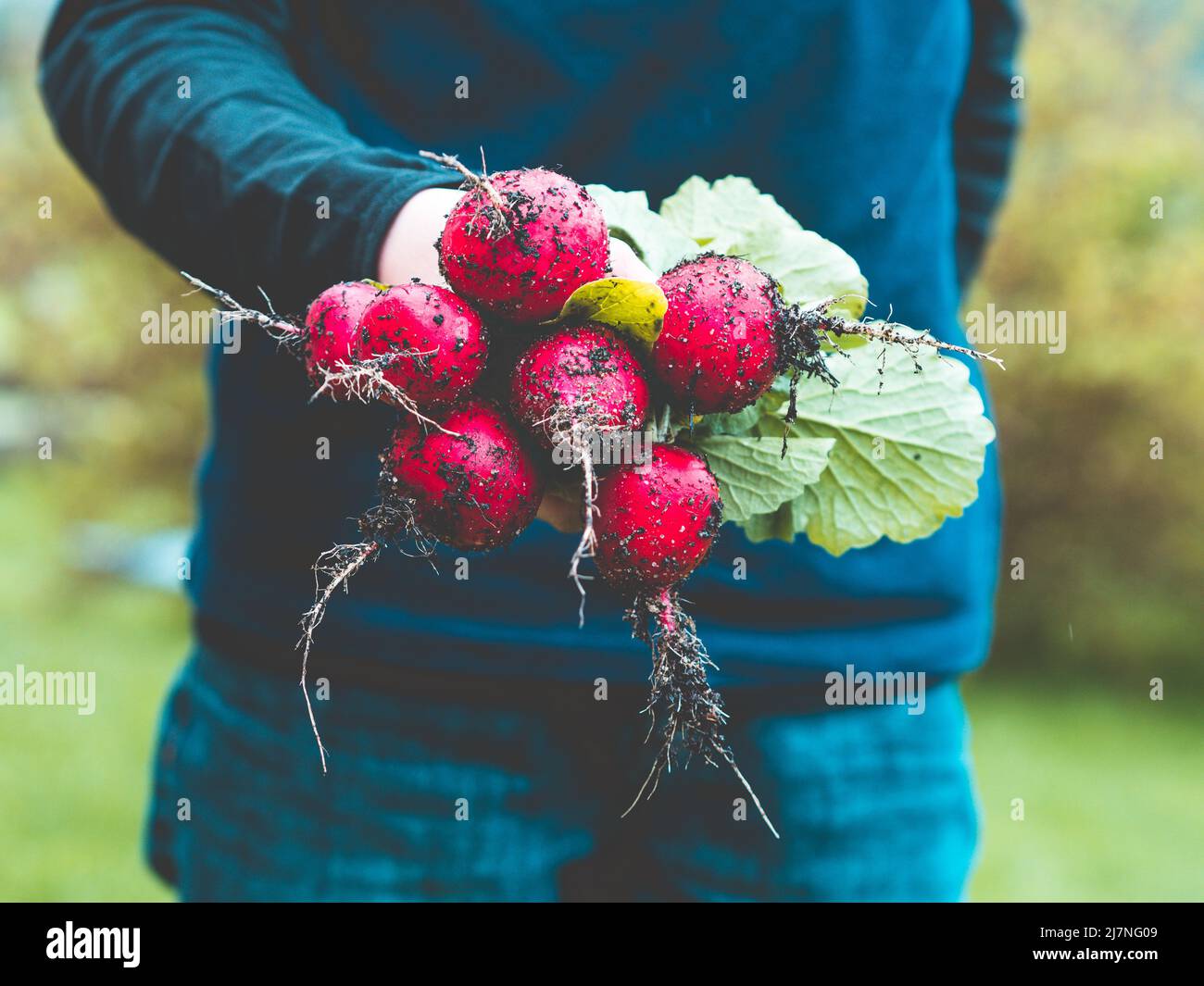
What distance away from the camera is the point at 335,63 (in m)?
1.45

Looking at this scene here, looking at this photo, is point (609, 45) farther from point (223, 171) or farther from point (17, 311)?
point (17, 311)

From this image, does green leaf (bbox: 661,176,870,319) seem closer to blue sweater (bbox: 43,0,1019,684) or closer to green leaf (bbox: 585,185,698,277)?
green leaf (bbox: 585,185,698,277)

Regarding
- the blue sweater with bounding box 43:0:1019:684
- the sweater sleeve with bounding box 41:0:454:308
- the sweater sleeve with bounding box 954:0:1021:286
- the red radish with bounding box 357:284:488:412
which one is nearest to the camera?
the red radish with bounding box 357:284:488:412

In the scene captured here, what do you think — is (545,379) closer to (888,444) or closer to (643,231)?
(643,231)

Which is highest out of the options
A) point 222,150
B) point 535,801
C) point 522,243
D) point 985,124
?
point 985,124

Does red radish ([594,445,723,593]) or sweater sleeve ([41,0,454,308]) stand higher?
sweater sleeve ([41,0,454,308])

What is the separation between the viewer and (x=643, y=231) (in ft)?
4.08

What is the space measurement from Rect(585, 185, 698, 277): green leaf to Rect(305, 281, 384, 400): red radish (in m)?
0.27

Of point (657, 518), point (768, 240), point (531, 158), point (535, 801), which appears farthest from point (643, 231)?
point (535, 801)

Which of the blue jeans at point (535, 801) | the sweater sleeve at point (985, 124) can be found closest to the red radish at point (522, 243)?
the blue jeans at point (535, 801)

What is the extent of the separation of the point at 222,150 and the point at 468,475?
48 centimetres

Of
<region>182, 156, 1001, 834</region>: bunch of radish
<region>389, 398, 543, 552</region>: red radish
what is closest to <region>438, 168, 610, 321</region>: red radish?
<region>182, 156, 1001, 834</region>: bunch of radish

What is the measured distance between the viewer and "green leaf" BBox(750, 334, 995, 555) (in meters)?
1.26

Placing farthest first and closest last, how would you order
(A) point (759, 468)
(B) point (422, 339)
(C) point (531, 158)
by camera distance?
(C) point (531, 158) < (A) point (759, 468) < (B) point (422, 339)
